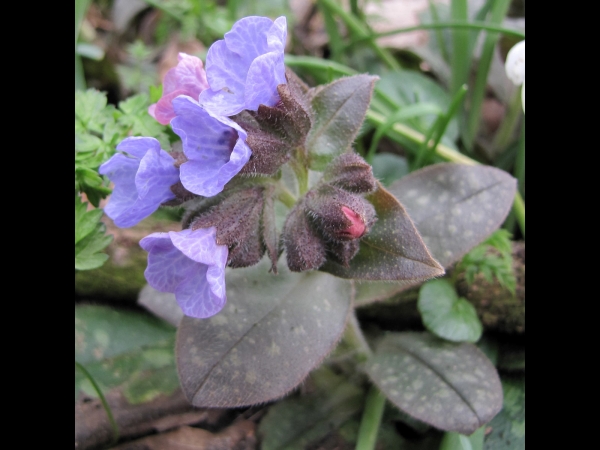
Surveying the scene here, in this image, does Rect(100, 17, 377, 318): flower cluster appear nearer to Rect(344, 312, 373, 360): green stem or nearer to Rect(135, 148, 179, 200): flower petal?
Rect(135, 148, 179, 200): flower petal

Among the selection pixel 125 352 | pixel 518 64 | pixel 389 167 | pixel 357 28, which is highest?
pixel 518 64

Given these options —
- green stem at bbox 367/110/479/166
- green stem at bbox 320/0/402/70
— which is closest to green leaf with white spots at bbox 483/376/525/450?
green stem at bbox 367/110/479/166

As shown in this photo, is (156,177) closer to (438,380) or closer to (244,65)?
(244,65)

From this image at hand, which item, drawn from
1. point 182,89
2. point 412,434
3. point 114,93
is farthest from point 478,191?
point 114,93

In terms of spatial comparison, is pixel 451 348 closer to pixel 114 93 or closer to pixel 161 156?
pixel 161 156

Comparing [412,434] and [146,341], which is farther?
[146,341]

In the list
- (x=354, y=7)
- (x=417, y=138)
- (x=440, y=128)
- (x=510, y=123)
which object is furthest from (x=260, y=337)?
(x=354, y=7)
